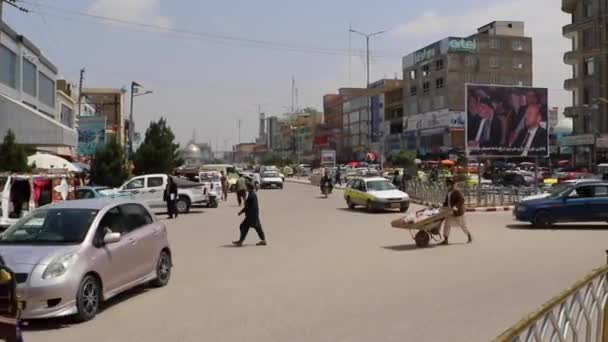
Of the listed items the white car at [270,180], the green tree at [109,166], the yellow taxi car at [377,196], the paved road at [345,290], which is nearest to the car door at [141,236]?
the paved road at [345,290]

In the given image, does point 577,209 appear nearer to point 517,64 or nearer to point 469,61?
point 469,61

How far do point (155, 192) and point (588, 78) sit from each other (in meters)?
54.7

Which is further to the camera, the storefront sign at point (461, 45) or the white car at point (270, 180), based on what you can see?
the storefront sign at point (461, 45)

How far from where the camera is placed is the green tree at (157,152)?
53156 mm

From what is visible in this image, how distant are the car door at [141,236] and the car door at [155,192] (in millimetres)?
19469

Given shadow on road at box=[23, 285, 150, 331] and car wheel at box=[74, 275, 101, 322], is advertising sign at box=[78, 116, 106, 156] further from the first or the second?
car wheel at box=[74, 275, 101, 322]

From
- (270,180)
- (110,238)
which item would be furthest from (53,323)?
(270,180)

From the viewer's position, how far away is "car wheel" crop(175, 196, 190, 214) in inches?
1212

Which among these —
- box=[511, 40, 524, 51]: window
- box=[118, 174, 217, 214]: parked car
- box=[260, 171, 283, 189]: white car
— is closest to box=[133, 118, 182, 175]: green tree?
box=[260, 171, 283, 189]: white car

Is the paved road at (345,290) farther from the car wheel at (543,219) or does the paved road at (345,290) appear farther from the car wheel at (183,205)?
the car wheel at (183,205)

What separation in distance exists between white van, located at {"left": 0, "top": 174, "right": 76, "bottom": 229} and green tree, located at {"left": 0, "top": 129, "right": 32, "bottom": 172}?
626cm

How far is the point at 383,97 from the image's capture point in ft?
402

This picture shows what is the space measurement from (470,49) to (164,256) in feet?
309

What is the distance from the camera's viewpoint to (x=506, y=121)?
34875 millimetres
